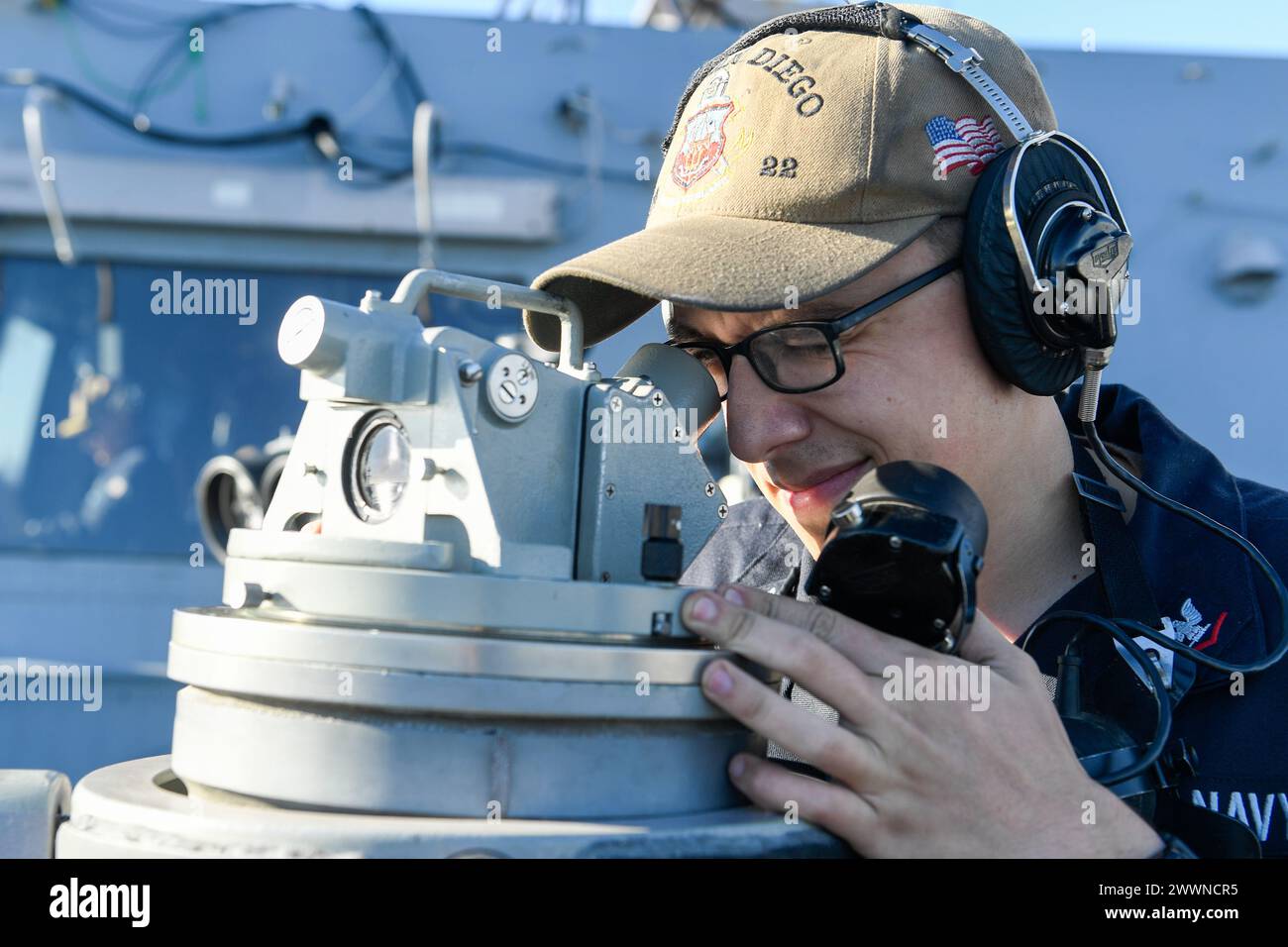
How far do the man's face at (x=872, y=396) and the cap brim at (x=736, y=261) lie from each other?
0.08 metres

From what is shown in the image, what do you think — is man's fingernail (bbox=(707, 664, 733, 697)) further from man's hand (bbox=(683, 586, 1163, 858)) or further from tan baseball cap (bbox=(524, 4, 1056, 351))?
tan baseball cap (bbox=(524, 4, 1056, 351))

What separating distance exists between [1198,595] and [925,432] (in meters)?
Result: 0.39

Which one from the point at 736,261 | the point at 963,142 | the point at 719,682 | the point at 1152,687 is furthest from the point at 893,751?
the point at 963,142

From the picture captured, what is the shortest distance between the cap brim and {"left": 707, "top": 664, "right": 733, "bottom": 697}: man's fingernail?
39cm

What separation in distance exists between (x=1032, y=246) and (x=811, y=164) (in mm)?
252

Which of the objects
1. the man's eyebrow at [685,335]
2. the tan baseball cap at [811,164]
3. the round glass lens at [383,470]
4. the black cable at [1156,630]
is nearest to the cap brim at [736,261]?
the tan baseball cap at [811,164]

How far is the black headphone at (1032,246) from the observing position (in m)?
1.35

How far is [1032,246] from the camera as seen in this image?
4.43ft

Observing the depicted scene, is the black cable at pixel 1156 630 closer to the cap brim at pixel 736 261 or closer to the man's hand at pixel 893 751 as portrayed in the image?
the man's hand at pixel 893 751

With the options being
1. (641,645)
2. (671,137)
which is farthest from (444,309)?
(641,645)

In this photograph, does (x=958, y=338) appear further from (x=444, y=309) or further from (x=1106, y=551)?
(x=444, y=309)

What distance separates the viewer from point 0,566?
425cm

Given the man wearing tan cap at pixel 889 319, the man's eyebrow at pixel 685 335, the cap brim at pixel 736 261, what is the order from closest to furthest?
1. the cap brim at pixel 736 261
2. the man wearing tan cap at pixel 889 319
3. the man's eyebrow at pixel 685 335

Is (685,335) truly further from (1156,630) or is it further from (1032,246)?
(1156,630)
